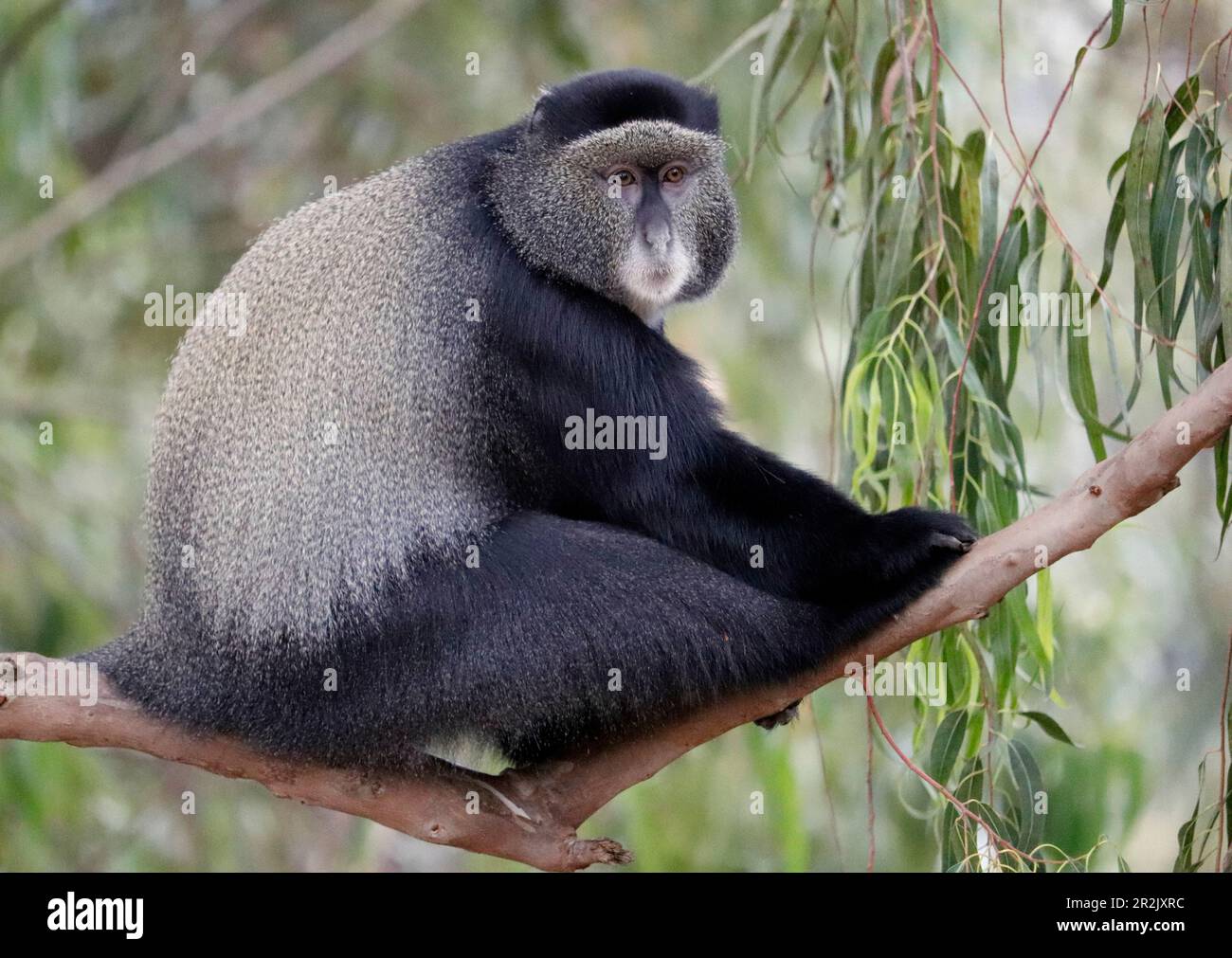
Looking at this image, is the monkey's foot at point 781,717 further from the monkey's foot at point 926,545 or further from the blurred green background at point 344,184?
the blurred green background at point 344,184

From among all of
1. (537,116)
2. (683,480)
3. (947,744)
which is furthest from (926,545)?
(537,116)

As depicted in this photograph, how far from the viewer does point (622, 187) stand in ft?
18.1

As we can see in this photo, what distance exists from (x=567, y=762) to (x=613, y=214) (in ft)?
6.42

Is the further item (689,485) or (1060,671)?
(1060,671)

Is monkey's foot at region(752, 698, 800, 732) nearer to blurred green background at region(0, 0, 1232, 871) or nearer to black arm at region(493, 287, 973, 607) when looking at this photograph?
black arm at region(493, 287, 973, 607)

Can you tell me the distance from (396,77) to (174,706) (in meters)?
10.4

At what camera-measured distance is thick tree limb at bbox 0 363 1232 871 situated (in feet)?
14.1

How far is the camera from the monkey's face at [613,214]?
5.40 meters

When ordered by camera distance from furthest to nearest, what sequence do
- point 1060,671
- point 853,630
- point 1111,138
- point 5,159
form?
point 1111,138, point 5,159, point 1060,671, point 853,630

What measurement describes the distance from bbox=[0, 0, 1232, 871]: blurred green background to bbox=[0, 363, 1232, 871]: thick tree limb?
432 centimetres

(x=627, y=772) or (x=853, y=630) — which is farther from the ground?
→ (x=853, y=630)

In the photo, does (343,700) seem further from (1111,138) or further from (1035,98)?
(1111,138)

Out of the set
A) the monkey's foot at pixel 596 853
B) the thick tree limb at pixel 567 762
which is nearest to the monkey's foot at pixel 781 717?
the thick tree limb at pixel 567 762
